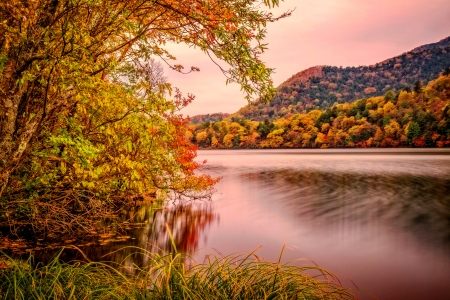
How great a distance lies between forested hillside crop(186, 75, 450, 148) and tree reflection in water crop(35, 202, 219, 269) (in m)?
80.7

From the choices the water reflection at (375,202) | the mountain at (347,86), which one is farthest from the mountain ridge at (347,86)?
the water reflection at (375,202)

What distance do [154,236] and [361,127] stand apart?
11223 cm

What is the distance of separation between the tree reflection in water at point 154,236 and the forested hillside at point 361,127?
8068 cm

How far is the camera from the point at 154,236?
12.9 metres

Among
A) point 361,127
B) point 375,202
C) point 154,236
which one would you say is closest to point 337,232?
point 154,236

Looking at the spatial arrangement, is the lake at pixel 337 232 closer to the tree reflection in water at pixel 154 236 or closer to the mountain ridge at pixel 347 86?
the tree reflection in water at pixel 154 236

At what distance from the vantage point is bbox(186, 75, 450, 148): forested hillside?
9662 cm

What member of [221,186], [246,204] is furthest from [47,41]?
→ [221,186]

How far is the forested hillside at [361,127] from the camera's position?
96.6 m

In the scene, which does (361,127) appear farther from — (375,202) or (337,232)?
(337,232)

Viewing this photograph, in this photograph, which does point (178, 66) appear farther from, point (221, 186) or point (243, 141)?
point (243, 141)

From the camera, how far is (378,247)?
12.1 metres

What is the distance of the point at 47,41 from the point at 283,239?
1135 cm

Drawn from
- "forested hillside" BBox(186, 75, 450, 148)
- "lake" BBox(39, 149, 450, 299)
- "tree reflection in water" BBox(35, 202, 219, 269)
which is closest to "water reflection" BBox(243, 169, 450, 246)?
"lake" BBox(39, 149, 450, 299)
